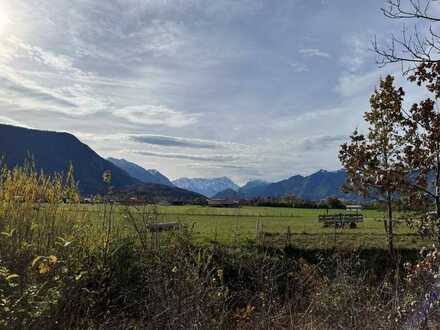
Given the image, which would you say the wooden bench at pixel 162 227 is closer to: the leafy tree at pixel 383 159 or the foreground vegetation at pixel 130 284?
the foreground vegetation at pixel 130 284

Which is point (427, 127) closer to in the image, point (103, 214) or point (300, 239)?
point (103, 214)

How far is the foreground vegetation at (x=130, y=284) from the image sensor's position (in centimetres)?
405

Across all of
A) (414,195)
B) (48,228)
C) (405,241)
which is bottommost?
(405,241)

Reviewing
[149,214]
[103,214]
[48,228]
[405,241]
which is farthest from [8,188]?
[405,241]

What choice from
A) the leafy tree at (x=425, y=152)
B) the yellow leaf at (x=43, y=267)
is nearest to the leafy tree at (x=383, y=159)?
the leafy tree at (x=425, y=152)

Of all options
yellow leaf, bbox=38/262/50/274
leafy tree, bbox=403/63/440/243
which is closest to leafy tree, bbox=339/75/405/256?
leafy tree, bbox=403/63/440/243

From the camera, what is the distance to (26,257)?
483 cm

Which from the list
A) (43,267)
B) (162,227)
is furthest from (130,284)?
(43,267)

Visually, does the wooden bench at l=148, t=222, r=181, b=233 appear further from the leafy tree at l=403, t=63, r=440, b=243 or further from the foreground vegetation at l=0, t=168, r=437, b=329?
the leafy tree at l=403, t=63, r=440, b=243

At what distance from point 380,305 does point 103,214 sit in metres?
4.91

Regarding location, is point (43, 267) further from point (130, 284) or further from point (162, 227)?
point (162, 227)

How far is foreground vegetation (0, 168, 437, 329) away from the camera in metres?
4.05

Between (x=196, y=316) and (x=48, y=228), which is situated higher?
(x=48, y=228)

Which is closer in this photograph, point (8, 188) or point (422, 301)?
point (422, 301)
